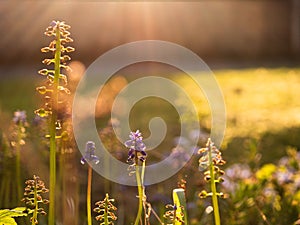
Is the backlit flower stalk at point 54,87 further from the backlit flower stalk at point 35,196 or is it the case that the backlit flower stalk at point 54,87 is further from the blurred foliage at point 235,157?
the blurred foliage at point 235,157

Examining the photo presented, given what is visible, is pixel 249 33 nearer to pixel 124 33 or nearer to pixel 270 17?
pixel 270 17

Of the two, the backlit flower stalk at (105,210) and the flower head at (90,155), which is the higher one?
the flower head at (90,155)

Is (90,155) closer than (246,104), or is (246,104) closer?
(90,155)

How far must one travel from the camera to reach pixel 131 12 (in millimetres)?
20797

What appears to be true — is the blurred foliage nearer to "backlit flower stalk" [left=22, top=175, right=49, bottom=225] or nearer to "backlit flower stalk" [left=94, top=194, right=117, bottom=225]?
"backlit flower stalk" [left=22, top=175, right=49, bottom=225]

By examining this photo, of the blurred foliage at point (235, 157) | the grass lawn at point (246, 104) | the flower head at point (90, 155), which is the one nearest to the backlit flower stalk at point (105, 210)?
the flower head at point (90, 155)

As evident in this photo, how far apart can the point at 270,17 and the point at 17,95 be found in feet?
50.9

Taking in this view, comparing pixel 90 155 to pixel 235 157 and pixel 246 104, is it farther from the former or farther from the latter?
pixel 246 104

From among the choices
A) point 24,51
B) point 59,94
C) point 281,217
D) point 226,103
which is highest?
point 24,51

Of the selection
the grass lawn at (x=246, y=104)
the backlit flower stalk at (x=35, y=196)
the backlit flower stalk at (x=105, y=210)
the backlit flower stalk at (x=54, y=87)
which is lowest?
the backlit flower stalk at (x=105, y=210)

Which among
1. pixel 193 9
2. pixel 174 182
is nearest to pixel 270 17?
pixel 193 9

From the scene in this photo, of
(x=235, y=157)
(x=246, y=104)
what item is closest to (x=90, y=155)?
(x=235, y=157)

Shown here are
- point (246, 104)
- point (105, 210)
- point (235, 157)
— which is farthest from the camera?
point (246, 104)

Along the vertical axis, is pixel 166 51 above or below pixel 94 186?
above
